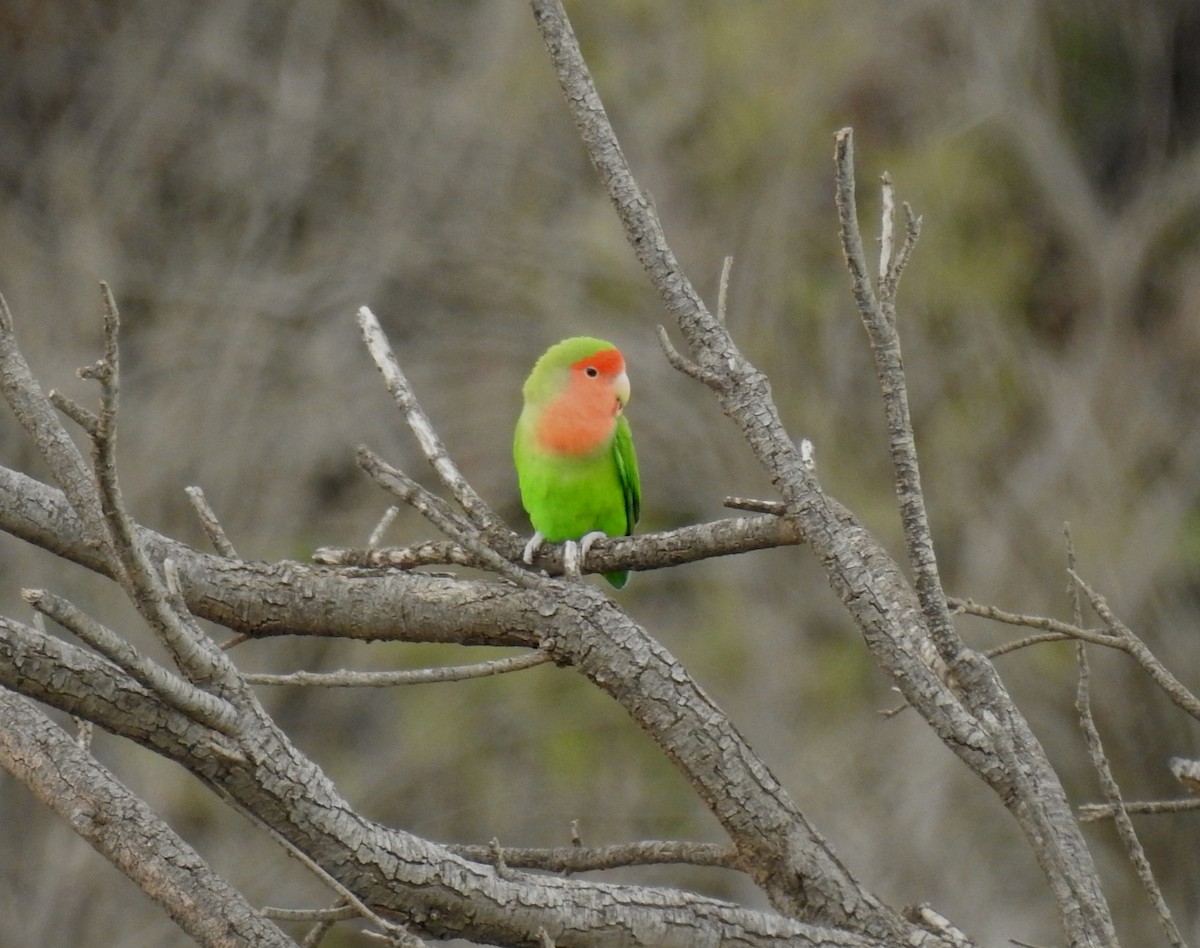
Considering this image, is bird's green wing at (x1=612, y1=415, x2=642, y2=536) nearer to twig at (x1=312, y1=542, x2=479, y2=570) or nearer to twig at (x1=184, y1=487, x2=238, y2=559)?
twig at (x1=312, y1=542, x2=479, y2=570)

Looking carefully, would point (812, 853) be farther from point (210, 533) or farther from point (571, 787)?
point (571, 787)

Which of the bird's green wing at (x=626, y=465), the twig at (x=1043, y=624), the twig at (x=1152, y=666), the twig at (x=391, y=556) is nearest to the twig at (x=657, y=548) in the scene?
the twig at (x=391, y=556)

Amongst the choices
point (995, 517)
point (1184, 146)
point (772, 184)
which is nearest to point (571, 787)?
point (995, 517)

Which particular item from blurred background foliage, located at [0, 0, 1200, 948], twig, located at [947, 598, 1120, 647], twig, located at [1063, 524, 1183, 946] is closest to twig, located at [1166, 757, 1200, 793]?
twig, located at [1063, 524, 1183, 946]

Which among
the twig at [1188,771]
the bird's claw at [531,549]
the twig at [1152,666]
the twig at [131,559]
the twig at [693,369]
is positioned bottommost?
the twig at [131,559]

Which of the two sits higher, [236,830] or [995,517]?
[995,517]

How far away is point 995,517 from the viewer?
7301 millimetres

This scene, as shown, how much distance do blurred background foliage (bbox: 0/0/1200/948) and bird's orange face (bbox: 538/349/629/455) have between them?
3.51 metres

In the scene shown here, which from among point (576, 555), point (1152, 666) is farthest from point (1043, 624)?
point (576, 555)

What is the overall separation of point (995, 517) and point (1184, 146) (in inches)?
110

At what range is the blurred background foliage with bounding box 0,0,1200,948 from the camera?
23.8 feet

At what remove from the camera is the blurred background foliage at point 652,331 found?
7258 mm

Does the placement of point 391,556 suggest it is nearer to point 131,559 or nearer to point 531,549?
point 531,549

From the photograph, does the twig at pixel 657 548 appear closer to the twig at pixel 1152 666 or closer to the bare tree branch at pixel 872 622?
the bare tree branch at pixel 872 622
